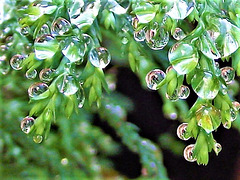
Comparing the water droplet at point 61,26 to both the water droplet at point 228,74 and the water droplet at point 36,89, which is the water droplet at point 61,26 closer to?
the water droplet at point 36,89

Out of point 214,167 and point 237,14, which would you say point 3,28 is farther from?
point 214,167

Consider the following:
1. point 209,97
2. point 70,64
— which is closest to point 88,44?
point 70,64

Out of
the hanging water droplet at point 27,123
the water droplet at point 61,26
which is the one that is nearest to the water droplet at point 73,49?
the water droplet at point 61,26

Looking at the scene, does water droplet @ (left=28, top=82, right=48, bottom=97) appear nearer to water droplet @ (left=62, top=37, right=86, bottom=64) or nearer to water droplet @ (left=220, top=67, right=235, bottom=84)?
water droplet @ (left=62, top=37, right=86, bottom=64)

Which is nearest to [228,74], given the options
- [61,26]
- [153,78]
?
[153,78]

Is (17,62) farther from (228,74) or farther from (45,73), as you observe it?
(228,74)

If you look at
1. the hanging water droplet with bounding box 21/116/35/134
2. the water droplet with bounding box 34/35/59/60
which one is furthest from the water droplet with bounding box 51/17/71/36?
the hanging water droplet with bounding box 21/116/35/134
